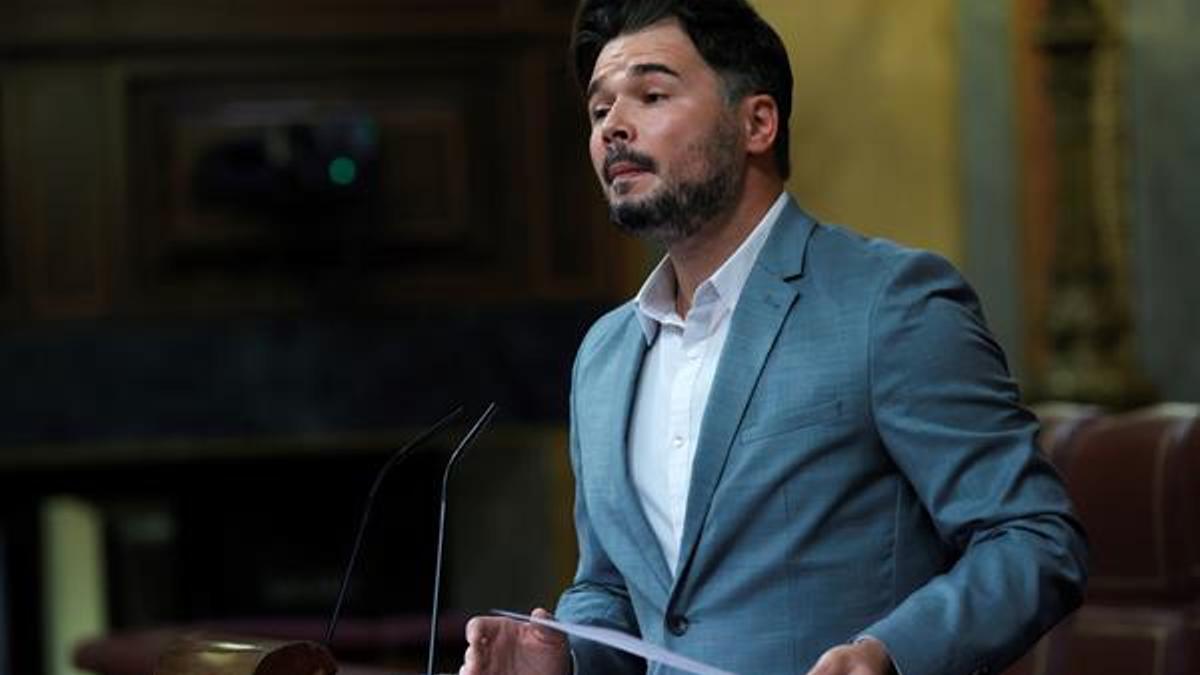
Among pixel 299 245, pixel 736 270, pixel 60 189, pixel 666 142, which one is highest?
pixel 666 142

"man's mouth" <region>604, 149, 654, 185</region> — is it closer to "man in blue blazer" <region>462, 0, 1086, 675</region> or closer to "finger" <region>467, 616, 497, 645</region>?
"man in blue blazer" <region>462, 0, 1086, 675</region>

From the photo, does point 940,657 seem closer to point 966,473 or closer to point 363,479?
point 966,473

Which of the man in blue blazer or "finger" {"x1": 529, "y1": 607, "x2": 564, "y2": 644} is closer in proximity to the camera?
the man in blue blazer

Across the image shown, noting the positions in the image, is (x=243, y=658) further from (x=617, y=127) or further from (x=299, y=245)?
(x=299, y=245)

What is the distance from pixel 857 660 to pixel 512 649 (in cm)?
30

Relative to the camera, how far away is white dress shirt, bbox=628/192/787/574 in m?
1.92

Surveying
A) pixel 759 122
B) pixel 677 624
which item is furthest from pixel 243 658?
pixel 759 122

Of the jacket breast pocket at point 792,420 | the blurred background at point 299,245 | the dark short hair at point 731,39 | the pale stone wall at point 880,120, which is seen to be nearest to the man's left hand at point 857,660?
the jacket breast pocket at point 792,420

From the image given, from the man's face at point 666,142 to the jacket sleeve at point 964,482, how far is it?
16cm

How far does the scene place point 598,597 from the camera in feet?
6.66

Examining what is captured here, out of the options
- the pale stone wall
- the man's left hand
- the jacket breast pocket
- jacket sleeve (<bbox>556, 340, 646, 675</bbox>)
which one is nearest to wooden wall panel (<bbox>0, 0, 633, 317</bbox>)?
the pale stone wall

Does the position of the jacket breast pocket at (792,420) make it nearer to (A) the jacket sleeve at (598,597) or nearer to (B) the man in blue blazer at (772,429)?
(B) the man in blue blazer at (772,429)

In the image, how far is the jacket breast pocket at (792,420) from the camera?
1.83 meters

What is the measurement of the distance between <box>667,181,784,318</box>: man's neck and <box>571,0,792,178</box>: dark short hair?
34 millimetres
